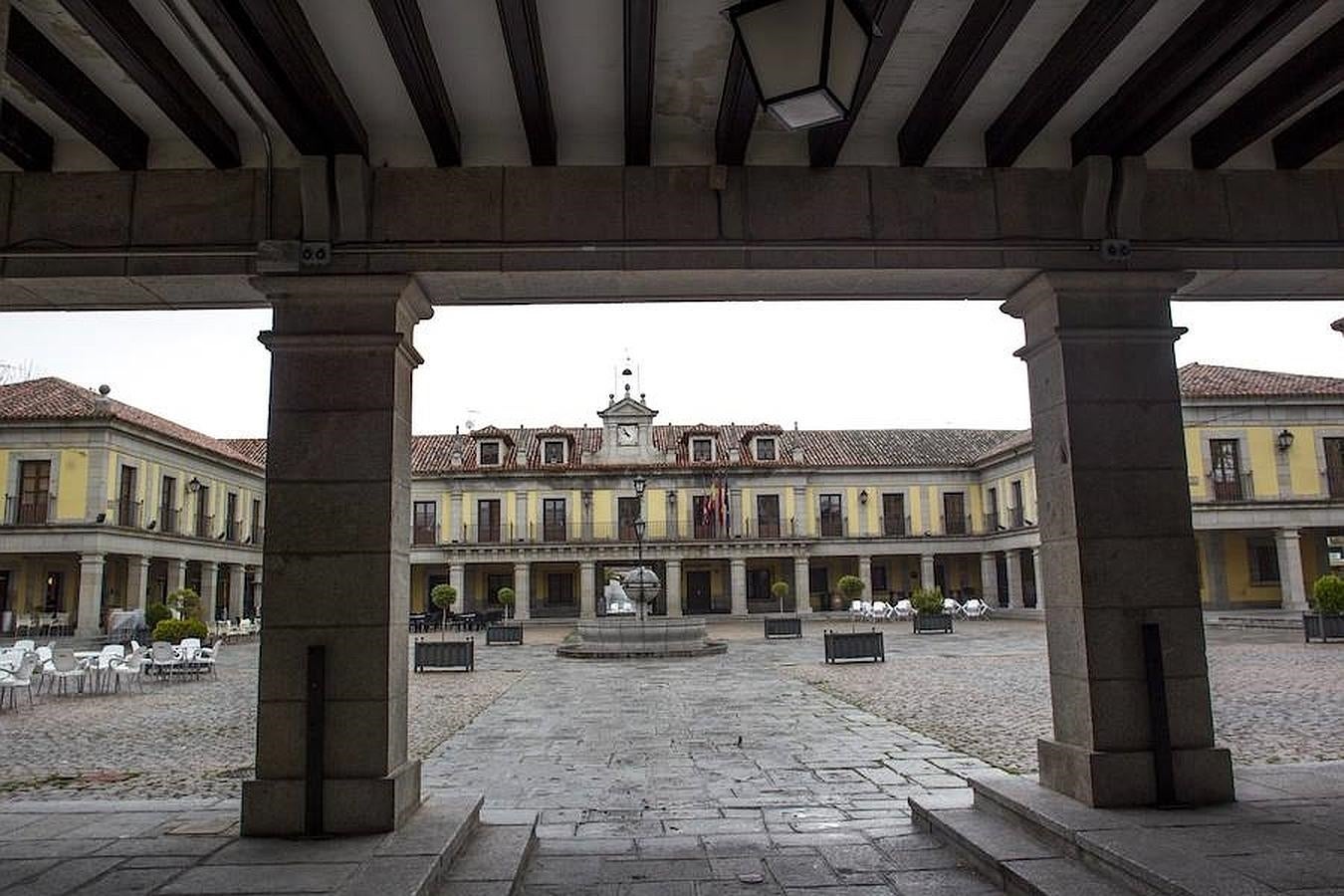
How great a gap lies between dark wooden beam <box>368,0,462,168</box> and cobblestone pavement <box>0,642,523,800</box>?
4472 millimetres

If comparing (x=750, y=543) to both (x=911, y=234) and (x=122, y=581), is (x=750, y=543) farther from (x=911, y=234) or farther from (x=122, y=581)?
(x=911, y=234)

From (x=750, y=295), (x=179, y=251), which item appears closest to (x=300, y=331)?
(x=179, y=251)

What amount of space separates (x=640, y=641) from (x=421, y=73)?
15665mm

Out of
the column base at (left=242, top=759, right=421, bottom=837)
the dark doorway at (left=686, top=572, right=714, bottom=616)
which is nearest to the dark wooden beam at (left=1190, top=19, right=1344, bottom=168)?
the column base at (left=242, top=759, right=421, bottom=837)

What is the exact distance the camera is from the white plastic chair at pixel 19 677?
11.0 m

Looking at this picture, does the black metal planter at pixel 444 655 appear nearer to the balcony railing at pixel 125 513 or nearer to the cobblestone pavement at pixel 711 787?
the cobblestone pavement at pixel 711 787

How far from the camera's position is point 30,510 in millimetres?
24969

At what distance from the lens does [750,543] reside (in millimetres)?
36281

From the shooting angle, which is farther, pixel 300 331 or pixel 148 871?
pixel 300 331

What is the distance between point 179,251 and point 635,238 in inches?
86.1

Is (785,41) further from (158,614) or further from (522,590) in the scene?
(522,590)

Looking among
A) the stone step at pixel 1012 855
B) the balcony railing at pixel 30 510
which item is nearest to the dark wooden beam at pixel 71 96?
the stone step at pixel 1012 855

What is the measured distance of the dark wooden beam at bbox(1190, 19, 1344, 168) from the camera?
3811mm

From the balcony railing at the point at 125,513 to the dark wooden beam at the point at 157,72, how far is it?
2440 cm
